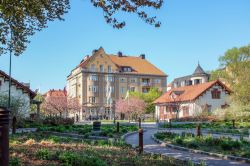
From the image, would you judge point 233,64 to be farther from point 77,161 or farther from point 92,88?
point 77,161

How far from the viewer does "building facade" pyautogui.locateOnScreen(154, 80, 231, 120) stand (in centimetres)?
6103

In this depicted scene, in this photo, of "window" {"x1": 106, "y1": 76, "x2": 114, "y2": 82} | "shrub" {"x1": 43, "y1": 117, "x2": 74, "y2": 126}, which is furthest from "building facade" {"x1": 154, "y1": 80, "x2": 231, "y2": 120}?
"window" {"x1": 106, "y1": 76, "x2": 114, "y2": 82}

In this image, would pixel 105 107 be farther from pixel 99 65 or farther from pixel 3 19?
pixel 3 19

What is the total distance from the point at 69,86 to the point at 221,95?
54053 mm

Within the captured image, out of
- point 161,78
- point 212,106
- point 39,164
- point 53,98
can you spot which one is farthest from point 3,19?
point 161,78

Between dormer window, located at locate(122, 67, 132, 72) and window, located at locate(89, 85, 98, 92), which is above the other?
dormer window, located at locate(122, 67, 132, 72)

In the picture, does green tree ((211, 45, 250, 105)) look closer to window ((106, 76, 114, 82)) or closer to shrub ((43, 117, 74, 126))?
window ((106, 76, 114, 82))

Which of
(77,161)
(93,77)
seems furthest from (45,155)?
(93,77)

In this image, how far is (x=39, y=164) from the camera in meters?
7.31

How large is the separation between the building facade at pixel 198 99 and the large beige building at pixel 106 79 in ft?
82.4

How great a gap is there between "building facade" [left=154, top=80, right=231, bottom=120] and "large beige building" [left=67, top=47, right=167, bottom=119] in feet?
82.4

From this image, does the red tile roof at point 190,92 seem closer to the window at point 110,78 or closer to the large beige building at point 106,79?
the large beige building at point 106,79

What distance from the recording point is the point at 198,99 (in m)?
61.2

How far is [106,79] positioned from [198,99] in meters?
36.2
